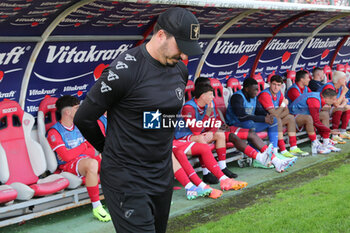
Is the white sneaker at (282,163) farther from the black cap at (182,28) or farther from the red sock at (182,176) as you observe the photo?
the black cap at (182,28)

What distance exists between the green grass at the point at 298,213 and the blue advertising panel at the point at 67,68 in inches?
93.7

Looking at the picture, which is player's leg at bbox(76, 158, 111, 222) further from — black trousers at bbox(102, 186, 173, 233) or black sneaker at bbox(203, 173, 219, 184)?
black trousers at bbox(102, 186, 173, 233)

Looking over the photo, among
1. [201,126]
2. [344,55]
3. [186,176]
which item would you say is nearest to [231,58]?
[201,126]

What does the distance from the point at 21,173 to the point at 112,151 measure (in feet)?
9.56

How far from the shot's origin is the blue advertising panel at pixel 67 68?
18.0 feet

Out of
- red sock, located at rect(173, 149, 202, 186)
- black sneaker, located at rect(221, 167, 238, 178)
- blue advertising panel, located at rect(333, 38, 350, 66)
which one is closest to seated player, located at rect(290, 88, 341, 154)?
black sneaker, located at rect(221, 167, 238, 178)

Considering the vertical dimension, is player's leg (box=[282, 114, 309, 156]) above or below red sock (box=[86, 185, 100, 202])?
below

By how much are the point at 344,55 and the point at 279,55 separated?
10.5 feet

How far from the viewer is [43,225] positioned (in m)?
4.88

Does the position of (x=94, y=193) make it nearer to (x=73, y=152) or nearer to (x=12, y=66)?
(x=73, y=152)

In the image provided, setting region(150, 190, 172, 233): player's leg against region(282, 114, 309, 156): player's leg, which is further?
region(282, 114, 309, 156): player's leg

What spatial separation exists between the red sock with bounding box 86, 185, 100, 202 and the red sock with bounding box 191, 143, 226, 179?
4.83 feet

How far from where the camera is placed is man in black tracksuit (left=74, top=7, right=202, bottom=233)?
7.68ft

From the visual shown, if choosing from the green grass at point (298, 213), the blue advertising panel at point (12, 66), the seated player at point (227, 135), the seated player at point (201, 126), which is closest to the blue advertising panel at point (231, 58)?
the seated player at point (227, 135)
